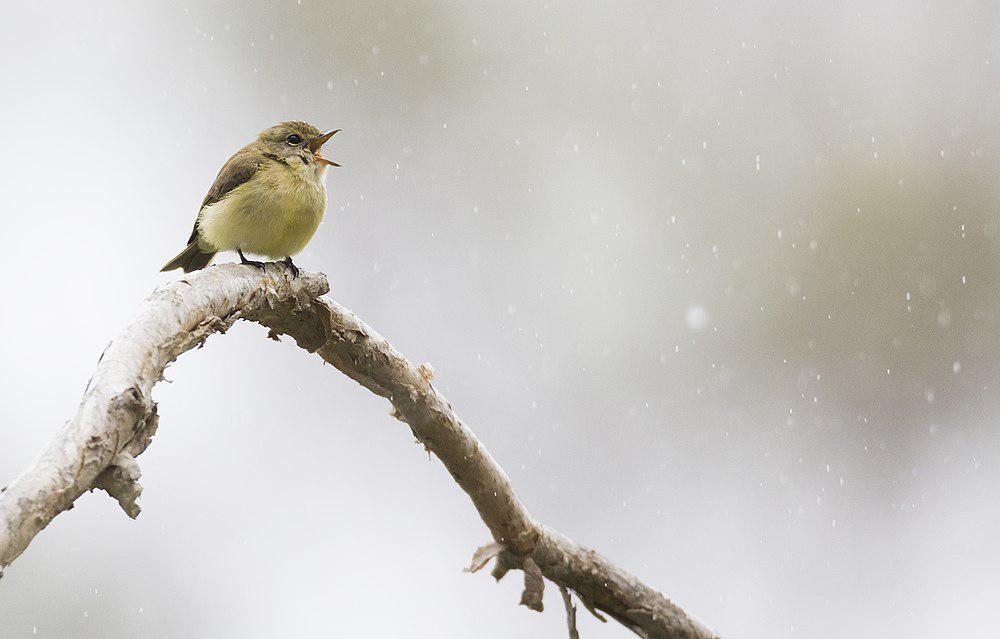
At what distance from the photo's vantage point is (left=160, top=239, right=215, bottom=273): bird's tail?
3724 millimetres

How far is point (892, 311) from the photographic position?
6988mm

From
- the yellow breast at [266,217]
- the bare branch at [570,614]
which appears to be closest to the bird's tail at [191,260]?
the yellow breast at [266,217]

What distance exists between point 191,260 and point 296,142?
58cm

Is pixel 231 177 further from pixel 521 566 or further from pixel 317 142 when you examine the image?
pixel 521 566

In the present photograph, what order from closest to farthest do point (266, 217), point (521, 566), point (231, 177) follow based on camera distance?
1. point (521, 566)
2. point (266, 217)
3. point (231, 177)

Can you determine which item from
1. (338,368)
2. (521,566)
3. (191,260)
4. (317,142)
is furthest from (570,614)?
(317,142)

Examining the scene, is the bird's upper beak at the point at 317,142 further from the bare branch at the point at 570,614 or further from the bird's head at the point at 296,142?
the bare branch at the point at 570,614

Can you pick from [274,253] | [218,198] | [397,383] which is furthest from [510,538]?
[218,198]

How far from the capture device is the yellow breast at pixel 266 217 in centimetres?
347

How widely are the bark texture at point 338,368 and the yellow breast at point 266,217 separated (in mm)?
811

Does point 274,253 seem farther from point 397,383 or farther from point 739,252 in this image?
point 739,252

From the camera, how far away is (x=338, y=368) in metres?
2.79

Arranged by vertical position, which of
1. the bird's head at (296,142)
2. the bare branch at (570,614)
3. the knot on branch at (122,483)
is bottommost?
the knot on branch at (122,483)

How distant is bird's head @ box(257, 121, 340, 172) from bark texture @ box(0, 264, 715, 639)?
117 cm
